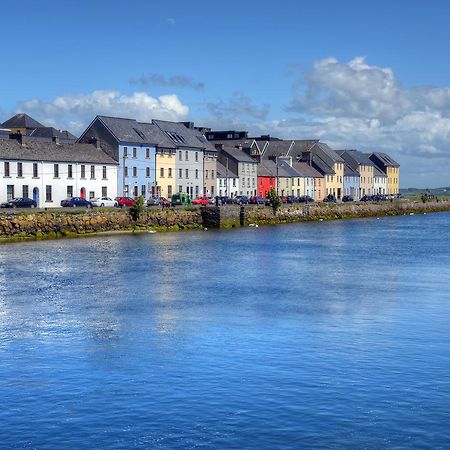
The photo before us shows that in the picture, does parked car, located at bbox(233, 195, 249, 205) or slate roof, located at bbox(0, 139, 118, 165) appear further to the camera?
parked car, located at bbox(233, 195, 249, 205)

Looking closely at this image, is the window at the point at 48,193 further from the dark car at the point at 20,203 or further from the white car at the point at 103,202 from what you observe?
the dark car at the point at 20,203

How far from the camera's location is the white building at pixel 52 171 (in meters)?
98.1

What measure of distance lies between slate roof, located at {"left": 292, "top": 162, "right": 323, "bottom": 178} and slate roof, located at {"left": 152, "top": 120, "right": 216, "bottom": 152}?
107 ft

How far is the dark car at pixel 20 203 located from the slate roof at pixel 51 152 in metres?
5.64

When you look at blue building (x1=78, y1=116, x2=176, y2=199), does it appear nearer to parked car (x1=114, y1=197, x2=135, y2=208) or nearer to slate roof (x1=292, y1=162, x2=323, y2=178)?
parked car (x1=114, y1=197, x2=135, y2=208)

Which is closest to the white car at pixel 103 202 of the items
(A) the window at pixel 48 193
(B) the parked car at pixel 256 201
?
(A) the window at pixel 48 193

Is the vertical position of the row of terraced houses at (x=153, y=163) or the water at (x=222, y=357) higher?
the row of terraced houses at (x=153, y=163)

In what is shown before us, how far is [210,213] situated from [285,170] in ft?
203

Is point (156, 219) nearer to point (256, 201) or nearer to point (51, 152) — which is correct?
point (51, 152)

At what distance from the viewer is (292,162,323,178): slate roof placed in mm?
169875

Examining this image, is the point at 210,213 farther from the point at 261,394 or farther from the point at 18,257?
the point at 261,394

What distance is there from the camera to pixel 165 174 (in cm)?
13000

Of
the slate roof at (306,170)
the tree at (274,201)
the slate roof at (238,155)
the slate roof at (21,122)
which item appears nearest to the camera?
the tree at (274,201)

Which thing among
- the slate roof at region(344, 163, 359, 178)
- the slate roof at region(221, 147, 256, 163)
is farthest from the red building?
the slate roof at region(344, 163, 359, 178)
